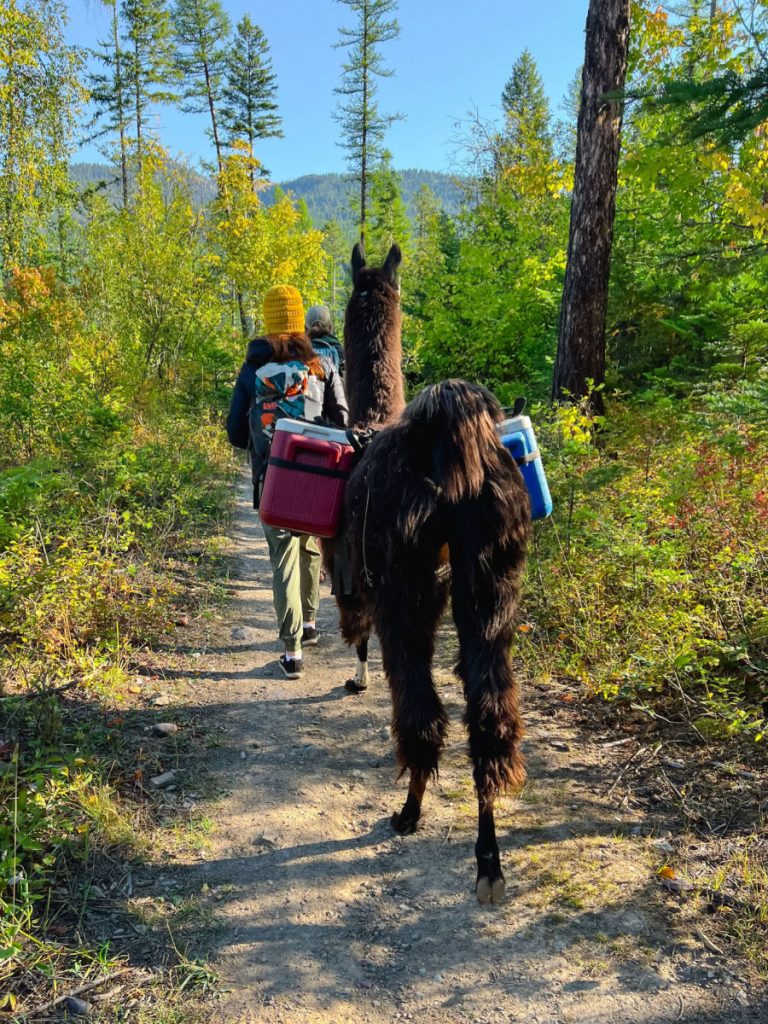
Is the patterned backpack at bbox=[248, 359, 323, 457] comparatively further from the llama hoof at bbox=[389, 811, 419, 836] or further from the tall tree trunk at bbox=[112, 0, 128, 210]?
the tall tree trunk at bbox=[112, 0, 128, 210]

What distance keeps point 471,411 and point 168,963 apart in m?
2.25

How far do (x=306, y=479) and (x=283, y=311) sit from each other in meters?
1.42

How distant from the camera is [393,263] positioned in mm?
4402

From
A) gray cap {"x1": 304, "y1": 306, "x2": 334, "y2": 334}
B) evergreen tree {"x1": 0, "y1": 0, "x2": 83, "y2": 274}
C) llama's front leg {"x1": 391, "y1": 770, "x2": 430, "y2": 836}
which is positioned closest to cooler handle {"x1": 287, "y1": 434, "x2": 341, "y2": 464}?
llama's front leg {"x1": 391, "y1": 770, "x2": 430, "y2": 836}

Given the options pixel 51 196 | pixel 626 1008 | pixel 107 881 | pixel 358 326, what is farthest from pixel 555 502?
pixel 51 196

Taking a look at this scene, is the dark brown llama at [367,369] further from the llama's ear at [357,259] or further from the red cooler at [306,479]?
the red cooler at [306,479]

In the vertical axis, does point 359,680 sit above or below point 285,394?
below

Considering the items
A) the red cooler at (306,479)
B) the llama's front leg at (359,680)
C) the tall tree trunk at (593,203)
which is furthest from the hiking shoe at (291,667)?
the tall tree trunk at (593,203)

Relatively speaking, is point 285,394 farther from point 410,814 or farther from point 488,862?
point 488,862

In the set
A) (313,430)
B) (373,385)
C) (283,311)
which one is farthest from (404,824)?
(283,311)

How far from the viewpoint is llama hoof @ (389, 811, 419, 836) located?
299 centimetres

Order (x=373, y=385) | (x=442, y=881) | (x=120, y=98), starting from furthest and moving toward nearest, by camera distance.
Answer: (x=120, y=98), (x=373, y=385), (x=442, y=881)

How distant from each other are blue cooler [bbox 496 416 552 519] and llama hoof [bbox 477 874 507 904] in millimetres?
1551

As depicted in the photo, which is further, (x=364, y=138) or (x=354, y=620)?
(x=364, y=138)
